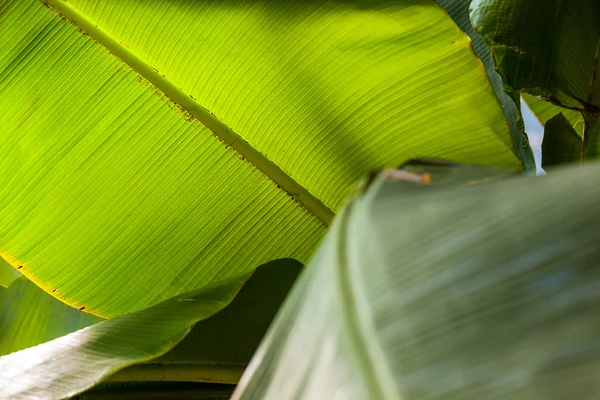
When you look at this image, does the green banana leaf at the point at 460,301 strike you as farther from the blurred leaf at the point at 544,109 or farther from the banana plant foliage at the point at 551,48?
the blurred leaf at the point at 544,109

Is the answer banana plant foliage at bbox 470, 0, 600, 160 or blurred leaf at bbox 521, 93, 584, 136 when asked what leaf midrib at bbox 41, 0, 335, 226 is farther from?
blurred leaf at bbox 521, 93, 584, 136

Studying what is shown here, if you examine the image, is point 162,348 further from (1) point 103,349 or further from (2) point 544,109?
(2) point 544,109

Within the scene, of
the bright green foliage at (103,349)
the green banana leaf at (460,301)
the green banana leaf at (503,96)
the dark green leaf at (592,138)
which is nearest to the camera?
the green banana leaf at (460,301)

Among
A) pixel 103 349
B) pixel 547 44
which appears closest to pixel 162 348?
pixel 103 349

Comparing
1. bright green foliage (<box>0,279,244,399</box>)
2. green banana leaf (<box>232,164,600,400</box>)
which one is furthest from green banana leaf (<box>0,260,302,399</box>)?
green banana leaf (<box>232,164,600,400</box>)

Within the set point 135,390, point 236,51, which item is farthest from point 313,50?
point 135,390

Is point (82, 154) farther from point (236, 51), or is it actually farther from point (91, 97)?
point (236, 51)

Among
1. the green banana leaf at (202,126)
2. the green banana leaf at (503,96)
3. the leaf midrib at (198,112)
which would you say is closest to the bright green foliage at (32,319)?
the green banana leaf at (202,126)
